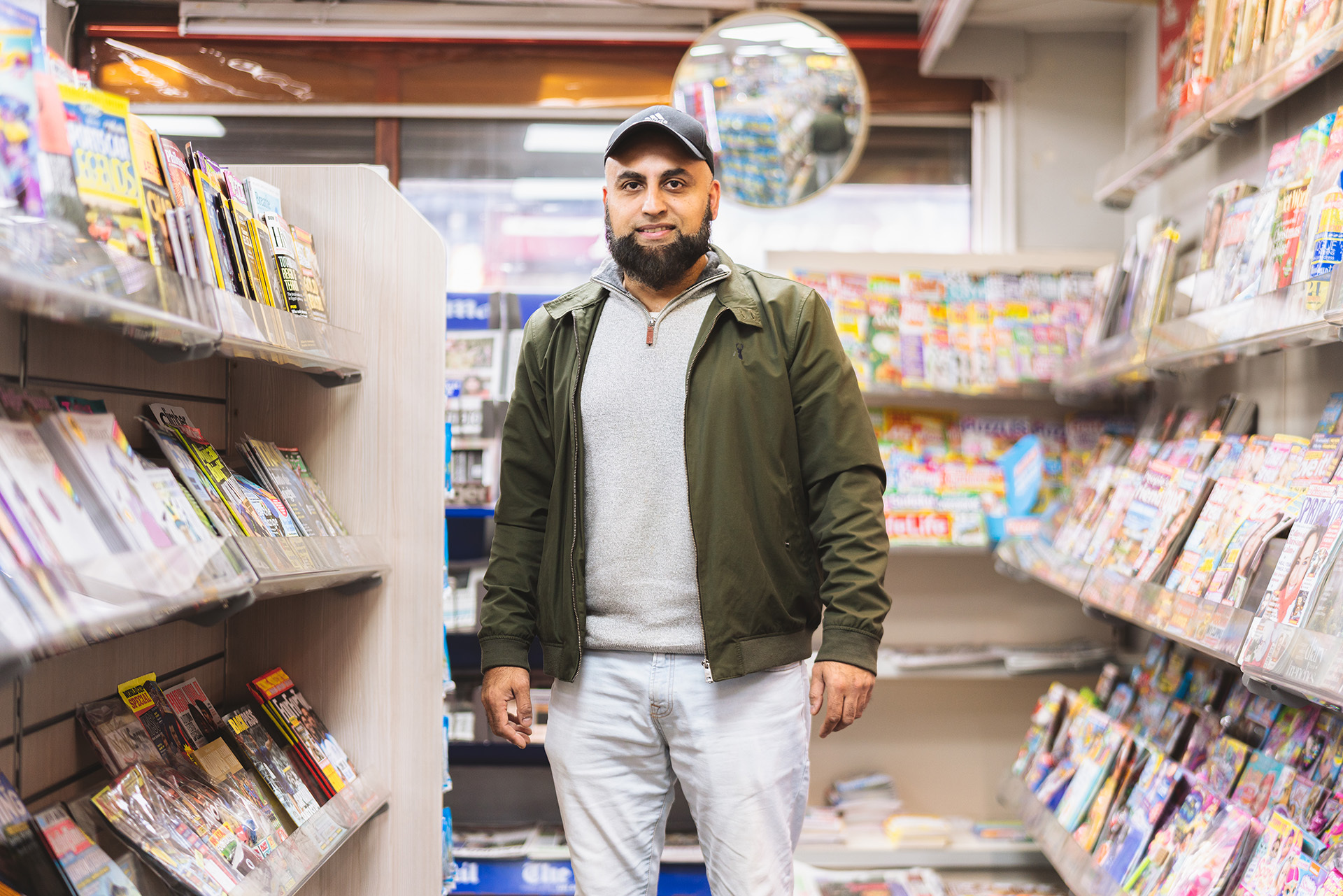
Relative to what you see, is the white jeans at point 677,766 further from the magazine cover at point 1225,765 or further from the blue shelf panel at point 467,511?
the blue shelf panel at point 467,511

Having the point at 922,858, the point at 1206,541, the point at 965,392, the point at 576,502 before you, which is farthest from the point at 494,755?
the point at 1206,541

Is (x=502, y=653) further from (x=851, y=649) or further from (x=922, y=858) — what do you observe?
(x=922, y=858)

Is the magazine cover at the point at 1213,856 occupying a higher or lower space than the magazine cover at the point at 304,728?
lower

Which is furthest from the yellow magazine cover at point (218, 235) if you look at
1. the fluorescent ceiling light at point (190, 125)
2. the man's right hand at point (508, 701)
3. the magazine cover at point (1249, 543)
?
the fluorescent ceiling light at point (190, 125)

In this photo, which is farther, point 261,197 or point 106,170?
point 261,197

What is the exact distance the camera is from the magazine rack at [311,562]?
1.42 metres

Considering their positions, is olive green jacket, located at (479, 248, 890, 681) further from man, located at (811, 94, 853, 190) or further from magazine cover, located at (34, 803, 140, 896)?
man, located at (811, 94, 853, 190)

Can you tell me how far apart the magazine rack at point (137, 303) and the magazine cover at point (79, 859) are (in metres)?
0.63

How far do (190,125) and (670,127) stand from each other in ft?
9.77

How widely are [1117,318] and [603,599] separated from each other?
183 cm

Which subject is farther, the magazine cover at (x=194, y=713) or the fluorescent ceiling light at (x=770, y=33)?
the fluorescent ceiling light at (x=770, y=33)

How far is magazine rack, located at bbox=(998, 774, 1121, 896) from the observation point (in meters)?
2.12

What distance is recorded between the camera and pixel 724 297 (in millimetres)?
1848

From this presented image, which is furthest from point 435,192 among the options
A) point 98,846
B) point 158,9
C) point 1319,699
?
point 1319,699
